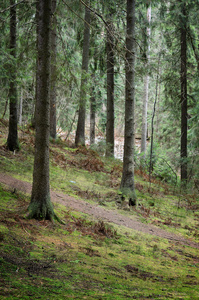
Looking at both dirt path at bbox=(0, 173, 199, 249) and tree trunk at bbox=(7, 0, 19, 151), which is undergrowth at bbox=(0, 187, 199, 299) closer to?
dirt path at bbox=(0, 173, 199, 249)

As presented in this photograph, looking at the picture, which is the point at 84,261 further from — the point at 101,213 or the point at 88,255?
the point at 101,213

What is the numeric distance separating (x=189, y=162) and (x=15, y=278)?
12596mm

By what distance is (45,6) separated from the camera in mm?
4711

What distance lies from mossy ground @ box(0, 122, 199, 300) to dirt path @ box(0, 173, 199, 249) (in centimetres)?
39

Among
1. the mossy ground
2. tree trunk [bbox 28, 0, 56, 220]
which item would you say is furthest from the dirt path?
tree trunk [bbox 28, 0, 56, 220]

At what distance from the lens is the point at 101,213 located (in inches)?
274

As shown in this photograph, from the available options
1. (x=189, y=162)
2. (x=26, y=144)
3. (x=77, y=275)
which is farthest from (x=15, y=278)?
(x=189, y=162)

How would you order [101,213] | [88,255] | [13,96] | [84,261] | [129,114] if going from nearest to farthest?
1. [84,261]
2. [88,255]
3. [101,213]
4. [129,114]
5. [13,96]

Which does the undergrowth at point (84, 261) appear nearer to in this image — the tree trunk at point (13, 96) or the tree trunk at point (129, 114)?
the tree trunk at point (129, 114)

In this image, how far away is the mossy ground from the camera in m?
2.62

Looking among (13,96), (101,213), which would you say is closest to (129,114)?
(101,213)

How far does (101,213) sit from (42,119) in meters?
3.32

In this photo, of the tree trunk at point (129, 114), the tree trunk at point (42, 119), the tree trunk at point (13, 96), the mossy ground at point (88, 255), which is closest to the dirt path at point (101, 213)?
the mossy ground at point (88, 255)

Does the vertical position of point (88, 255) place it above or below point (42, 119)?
below
